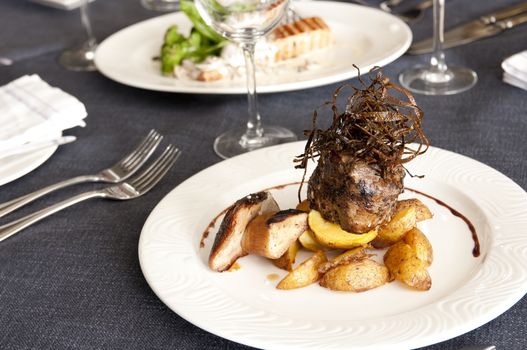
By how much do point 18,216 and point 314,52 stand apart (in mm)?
1188

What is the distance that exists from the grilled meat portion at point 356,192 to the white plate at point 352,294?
0.14 metres

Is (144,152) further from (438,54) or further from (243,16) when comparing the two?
(438,54)

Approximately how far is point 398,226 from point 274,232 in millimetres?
249

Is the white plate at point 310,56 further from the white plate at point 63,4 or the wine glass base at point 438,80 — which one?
the white plate at point 63,4

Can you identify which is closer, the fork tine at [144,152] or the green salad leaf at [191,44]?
the fork tine at [144,152]

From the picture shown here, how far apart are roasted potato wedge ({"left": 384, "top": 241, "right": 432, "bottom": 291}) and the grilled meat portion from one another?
8 cm

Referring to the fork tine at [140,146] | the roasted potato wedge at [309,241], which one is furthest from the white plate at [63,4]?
the roasted potato wedge at [309,241]

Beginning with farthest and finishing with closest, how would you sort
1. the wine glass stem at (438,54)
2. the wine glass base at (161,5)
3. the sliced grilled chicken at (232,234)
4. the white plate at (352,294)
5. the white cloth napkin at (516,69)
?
1. the wine glass base at (161,5)
2. the wine glass stem at (438,54)
3. the white cloth napkin at (516,69)
4. the sliced grilled chicken at (232,234)
5. the white plate at (352,294)

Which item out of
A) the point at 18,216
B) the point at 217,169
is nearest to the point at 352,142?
the point at 217,169

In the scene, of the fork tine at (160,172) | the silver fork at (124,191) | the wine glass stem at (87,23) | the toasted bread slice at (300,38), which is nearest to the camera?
the silver fork at (124,191)

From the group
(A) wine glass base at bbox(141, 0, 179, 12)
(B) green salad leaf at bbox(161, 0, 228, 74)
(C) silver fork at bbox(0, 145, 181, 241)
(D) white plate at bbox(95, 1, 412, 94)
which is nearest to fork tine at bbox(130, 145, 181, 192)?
(C) silver fork at bbox(0, 145, 181, 241)

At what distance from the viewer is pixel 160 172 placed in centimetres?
196

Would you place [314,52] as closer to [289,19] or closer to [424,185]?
[289,19]

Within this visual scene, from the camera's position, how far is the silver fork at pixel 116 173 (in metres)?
1.84
